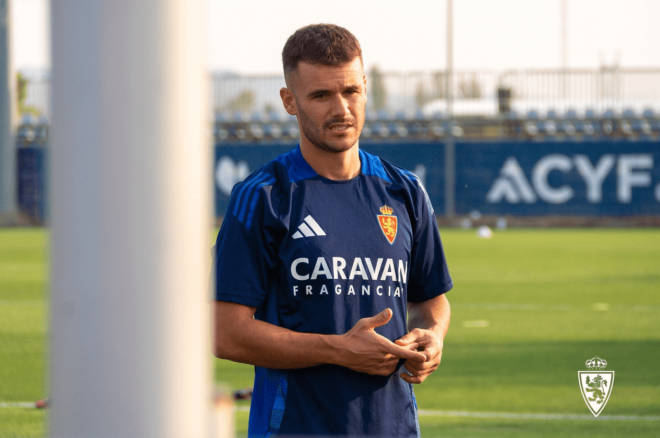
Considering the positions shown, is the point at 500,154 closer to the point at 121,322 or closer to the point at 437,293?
the point at 437,293

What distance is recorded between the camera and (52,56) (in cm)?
70

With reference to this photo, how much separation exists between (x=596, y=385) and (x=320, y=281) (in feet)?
14.0

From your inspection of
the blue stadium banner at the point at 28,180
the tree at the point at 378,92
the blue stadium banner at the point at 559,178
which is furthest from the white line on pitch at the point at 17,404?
the tree at the point at 378,92

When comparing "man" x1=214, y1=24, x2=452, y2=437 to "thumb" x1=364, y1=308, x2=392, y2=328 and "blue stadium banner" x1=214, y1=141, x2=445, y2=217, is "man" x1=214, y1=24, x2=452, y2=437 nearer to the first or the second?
"thumb" x1=364, y1=308, x2=392, y2=328

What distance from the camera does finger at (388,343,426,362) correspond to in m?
1.90

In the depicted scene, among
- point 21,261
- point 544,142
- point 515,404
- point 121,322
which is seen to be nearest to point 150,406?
point 121,322

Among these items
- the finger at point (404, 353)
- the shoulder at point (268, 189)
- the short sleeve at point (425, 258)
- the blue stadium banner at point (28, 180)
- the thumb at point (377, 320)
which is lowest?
the finger at point (404, 353)

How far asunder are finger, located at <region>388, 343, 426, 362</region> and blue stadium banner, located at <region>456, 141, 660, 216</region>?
2409 centimetres

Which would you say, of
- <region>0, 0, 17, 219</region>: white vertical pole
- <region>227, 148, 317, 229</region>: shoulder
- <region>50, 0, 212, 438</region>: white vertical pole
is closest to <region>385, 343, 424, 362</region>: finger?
<region>227, 148, 317, 229</region>: shoulder

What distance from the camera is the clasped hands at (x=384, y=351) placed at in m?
1.88

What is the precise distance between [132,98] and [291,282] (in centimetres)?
130

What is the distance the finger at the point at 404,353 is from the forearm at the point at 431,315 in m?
0.23

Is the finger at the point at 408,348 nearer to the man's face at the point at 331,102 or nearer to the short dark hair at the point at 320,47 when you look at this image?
the man's face at the point at 331,102

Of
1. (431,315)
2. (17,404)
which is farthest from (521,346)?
(431,315)
